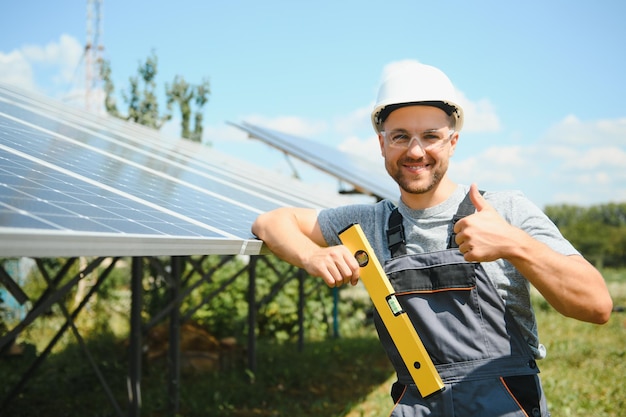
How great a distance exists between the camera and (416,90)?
2.45 metres

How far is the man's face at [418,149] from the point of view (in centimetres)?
242

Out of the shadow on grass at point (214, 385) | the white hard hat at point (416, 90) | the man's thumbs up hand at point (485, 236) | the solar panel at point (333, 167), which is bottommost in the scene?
the shadow on grass at point (214, 385)

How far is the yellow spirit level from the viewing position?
7.39 feet

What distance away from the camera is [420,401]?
7.58 ft

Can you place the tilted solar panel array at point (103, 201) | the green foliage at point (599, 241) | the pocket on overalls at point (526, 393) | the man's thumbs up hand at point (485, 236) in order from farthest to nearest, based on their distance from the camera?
the green foliage at point (599, 241) → the pocket on overalls at point (526, 393) → the man's thumbs up hand at point (485, 236) → the tilted solar panel array at point (103, 201)

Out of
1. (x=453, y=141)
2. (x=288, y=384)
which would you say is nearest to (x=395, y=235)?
(x=453, y=141)

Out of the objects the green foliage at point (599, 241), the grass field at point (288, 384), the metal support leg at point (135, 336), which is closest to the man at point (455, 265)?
the metal support leg at point (135, 336)

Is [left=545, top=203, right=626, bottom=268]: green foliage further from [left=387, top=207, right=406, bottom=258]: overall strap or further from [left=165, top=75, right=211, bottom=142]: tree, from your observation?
[left=387, top=207, right=406, bottom=258]: overall strap

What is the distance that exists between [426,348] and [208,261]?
1074 centimetres

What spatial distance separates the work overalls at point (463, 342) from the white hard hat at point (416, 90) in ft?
1.48

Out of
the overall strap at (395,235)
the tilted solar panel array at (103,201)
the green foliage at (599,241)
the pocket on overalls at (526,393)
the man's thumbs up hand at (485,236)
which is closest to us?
the tilted solar panel array at (103,201)

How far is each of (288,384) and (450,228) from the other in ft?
22.5

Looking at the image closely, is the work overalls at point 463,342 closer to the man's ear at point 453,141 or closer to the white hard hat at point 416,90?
the man's ear at point 453,141

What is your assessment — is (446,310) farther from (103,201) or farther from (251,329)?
(251,329)
